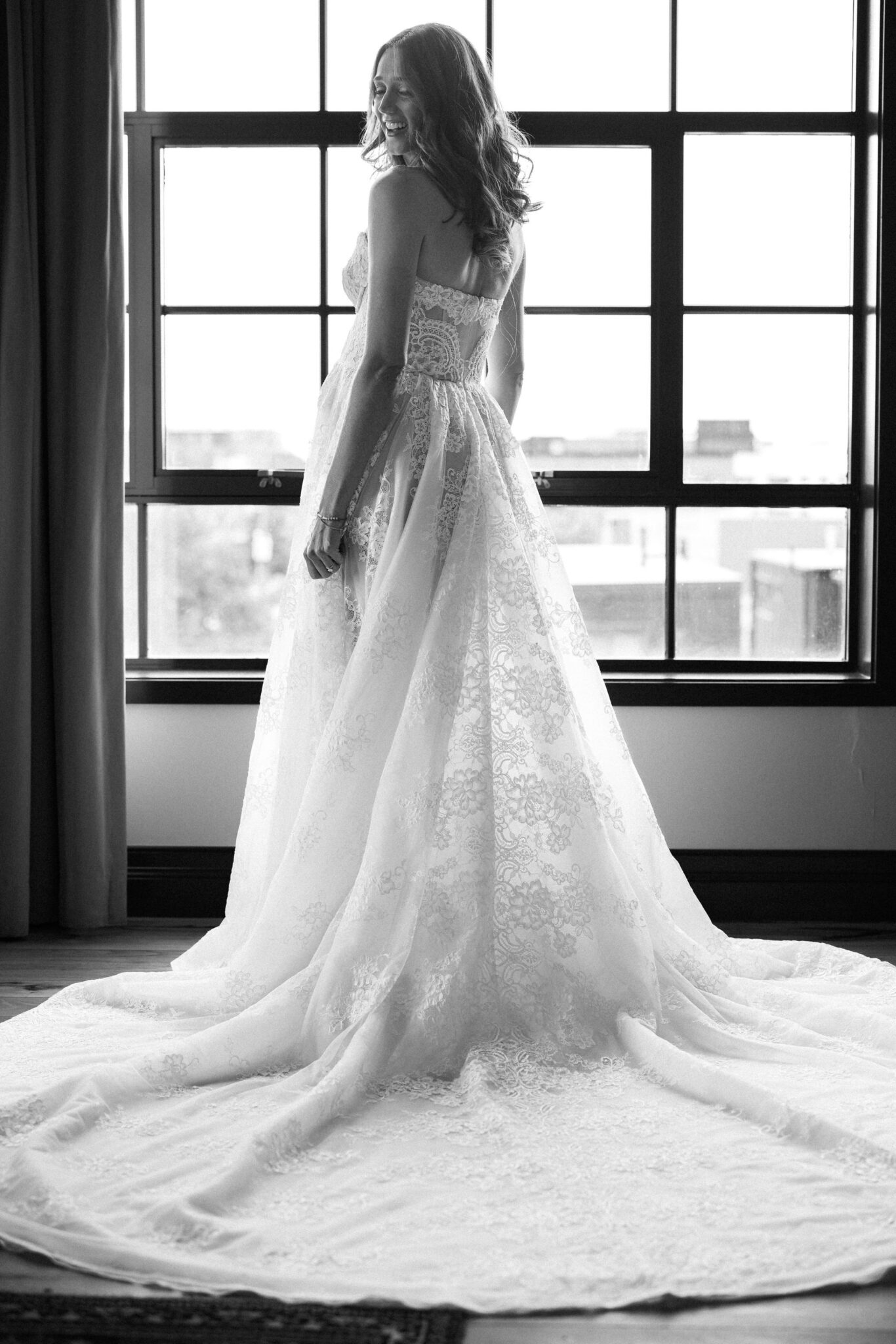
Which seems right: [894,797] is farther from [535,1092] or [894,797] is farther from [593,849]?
[535,1092]

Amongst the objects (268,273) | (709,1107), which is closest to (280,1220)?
(709,1107)

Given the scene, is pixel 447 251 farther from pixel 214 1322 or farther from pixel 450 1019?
pixel 214 1322

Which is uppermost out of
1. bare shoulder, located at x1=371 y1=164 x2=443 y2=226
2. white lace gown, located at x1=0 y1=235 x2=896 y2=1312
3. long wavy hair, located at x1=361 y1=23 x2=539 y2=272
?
long wavy hair, located at x1=361 y1=23 x2=539 y2=272

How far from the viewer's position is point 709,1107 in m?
1.90

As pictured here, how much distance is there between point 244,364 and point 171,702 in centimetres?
89

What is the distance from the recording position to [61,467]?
311 centimetres

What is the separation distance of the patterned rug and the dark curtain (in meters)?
1.79

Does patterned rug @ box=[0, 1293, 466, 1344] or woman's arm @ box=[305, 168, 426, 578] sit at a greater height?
woman's arm @ box=[305, 168, 426, 578]

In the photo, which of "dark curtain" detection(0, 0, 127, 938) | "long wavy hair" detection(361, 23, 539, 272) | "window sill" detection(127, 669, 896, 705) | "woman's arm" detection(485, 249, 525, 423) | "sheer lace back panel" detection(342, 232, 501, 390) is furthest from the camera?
"window sill" detection(127, 669, 896, 705)

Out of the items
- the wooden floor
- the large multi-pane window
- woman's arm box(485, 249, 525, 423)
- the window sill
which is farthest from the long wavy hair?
the wooden floor

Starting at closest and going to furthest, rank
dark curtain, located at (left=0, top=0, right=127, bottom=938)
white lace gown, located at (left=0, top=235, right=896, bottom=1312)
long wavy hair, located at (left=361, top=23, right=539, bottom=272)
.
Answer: white lace gown, located at (left=0, top=235, right=896, bottom=1312), long wavy hair, located at (left=361, top=23, right=539, bottom=272), dark curtain, located at (left=0, top=0, right=127, bottom=938)

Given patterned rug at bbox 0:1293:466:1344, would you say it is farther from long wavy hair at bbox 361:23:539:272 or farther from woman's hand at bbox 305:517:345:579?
long wavy hair at bbox 361:23:539:272

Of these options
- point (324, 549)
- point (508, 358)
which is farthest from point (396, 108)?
point (324, 549)

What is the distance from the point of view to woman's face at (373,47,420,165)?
2152mm
